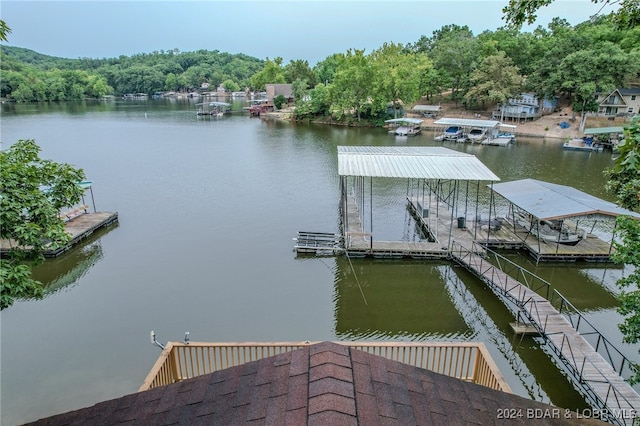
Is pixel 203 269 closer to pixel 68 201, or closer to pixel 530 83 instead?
pixel 68 201

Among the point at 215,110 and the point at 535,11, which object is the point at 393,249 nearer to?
the point at 535,11

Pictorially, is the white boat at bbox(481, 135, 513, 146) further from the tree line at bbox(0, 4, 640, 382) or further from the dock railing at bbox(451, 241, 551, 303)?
the dock railing at bbox(451, 241, 551, 303)

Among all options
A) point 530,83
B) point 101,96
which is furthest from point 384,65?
point 101,96

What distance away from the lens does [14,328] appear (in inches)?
412

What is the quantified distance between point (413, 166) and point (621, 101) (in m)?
38.9

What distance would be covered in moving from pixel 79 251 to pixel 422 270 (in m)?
12.7

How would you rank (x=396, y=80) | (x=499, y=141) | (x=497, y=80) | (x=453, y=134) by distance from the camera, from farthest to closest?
1. (x=396, y=80)
2. (x=497, y=80)
3. (x=453, y=134)
4. (x=499, y=141)

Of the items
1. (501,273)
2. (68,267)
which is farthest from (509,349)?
(68,267)

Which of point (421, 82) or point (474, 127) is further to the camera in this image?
point (421, 82)

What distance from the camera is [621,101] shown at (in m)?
40.7

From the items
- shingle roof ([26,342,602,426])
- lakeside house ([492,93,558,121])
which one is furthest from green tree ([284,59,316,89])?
shingle roof ([26,342,602,426])

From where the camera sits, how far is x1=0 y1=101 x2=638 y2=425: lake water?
905cm

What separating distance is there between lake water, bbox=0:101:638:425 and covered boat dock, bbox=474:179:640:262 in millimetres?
611

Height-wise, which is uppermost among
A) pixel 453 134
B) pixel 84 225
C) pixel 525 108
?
pixel 525 108
